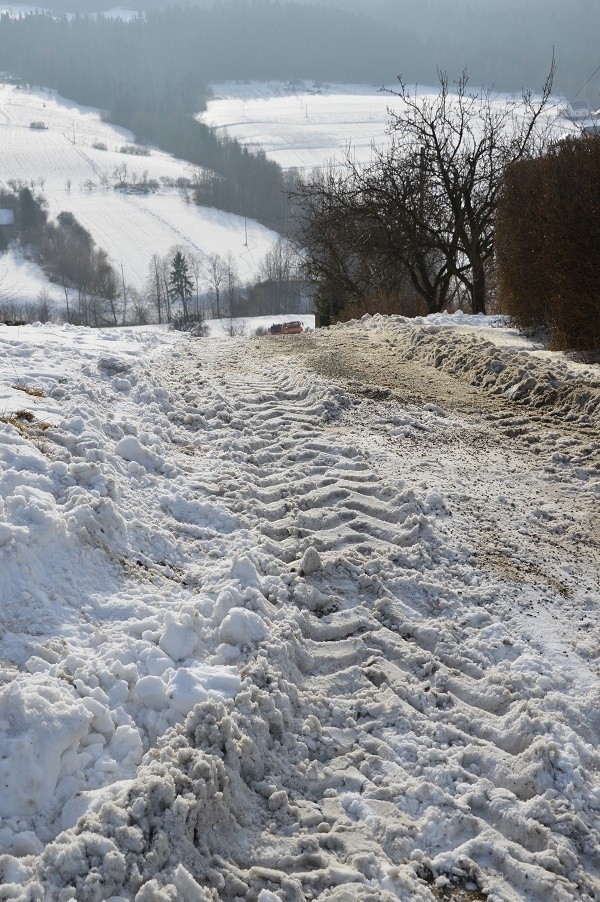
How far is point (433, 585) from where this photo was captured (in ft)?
14.6

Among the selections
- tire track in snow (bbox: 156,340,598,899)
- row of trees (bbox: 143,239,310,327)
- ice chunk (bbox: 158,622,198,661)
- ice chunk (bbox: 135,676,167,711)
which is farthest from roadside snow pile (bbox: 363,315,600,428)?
row of trees (bbox: 143,239,310,327)

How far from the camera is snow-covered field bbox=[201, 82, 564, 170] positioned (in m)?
112

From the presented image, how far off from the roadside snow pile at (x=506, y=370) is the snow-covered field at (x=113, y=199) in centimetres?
6939

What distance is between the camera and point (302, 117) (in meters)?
133

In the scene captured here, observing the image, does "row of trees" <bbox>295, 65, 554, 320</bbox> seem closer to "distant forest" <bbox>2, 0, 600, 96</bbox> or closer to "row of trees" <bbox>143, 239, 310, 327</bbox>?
"row of trees" <bbox>143, 239, 310, 327</bbox>

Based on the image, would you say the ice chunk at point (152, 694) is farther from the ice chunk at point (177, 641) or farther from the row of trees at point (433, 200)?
the row of trees at point (433, 200)

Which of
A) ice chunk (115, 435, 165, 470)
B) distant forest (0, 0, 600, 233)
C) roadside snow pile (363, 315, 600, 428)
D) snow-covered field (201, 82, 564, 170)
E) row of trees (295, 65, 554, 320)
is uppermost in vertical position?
distant forest (0, 0, 600, 233)

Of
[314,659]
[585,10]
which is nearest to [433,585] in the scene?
[314,659]

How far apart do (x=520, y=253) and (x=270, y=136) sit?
128 metres

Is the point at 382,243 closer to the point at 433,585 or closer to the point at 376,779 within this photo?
the point at 433,585

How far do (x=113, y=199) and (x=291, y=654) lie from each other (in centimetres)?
10492

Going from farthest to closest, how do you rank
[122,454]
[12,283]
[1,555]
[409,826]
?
[12,283]
[122,454]
[1,555]
[409,826]

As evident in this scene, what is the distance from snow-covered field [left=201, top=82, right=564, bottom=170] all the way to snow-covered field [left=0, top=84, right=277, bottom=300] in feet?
54.9

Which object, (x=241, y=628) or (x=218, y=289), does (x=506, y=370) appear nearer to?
(x=241, y=628)
